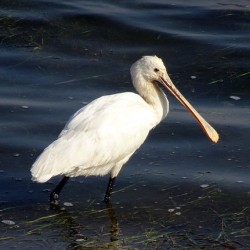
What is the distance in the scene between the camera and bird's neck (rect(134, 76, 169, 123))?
32.9ft

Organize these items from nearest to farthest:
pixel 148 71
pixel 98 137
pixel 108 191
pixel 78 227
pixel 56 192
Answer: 1. pixel 78 227
2. pixel 98 137
3. pixel 56 192
4. pixel 108 191
5. pixel 148 71

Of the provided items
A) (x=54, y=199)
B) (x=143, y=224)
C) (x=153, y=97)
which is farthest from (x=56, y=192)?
(x=153, y=97)

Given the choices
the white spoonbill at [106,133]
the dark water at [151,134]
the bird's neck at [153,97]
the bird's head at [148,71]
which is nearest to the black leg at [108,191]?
the white spoonbill at [106,133]

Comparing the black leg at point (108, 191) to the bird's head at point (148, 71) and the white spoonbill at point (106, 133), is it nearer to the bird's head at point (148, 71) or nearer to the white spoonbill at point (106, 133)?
the white spoonbill at point (106, 133)

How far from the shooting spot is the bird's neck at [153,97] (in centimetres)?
1002

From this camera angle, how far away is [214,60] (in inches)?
567

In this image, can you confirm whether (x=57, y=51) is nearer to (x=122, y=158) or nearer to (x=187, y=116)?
(x=187, y=116)

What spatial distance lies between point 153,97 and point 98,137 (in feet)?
2.98

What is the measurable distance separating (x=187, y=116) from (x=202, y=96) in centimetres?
87

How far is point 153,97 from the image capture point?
1003cm

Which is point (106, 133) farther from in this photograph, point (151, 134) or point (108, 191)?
point (151, 134)

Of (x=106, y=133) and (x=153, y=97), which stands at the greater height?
(x=153, y=97)

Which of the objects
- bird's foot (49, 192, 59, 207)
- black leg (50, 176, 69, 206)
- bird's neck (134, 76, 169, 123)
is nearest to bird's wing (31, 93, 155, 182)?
bird's neck (134, 76, 169, 123)

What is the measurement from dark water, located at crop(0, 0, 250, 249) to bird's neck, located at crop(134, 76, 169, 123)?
74 cm
